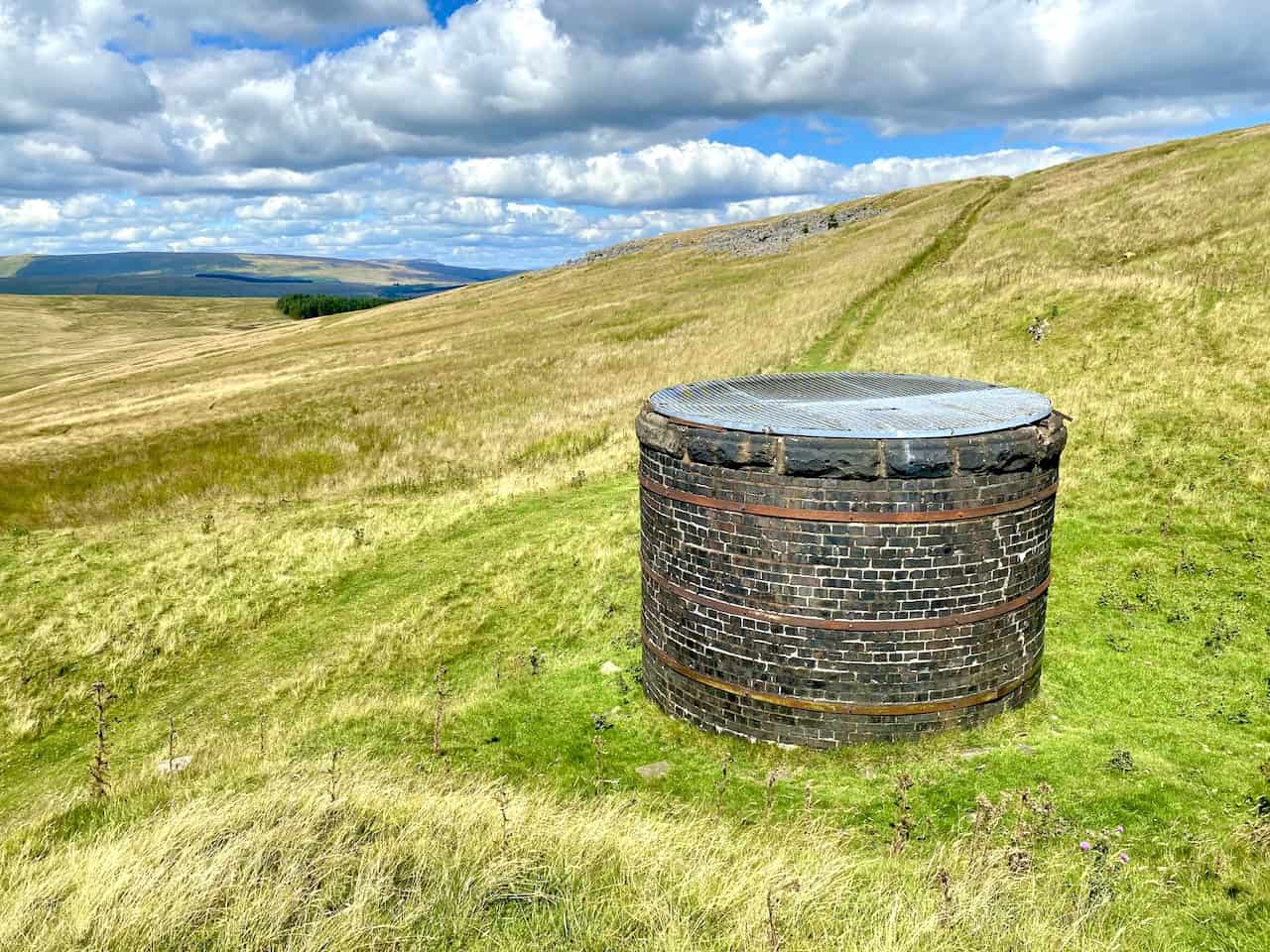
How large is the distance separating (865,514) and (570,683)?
5.15 metres

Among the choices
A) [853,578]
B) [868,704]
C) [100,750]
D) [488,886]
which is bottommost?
[100,750]

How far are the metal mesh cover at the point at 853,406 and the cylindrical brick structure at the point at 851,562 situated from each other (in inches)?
2.2

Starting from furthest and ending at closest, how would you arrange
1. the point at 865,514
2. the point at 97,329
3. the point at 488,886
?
the point at 97,329 < the point at 865,514 < the point at 488,886

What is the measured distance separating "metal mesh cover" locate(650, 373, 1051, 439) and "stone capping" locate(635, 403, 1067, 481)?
101 mm

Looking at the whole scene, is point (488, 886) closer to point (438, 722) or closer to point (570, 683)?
point (438, 722)

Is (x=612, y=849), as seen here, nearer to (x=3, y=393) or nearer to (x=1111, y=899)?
(x=1111, y=899)

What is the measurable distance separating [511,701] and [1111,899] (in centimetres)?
705

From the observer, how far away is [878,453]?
7816mm

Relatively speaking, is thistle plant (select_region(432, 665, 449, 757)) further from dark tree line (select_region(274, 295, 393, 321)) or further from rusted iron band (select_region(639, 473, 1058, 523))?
dark tree line (select_region(274, 295, 393, 321))

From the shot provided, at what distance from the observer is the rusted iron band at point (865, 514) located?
26.2ft

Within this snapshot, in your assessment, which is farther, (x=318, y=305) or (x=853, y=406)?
(x=318, y=305)

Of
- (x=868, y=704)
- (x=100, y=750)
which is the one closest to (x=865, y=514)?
(x=868, y=704)

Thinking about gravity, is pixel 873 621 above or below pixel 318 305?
below

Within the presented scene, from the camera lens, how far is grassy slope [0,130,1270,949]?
219 inches
